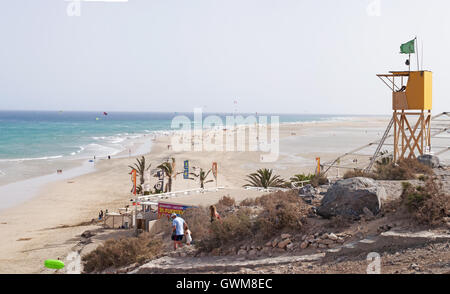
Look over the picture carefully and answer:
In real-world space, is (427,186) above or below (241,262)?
above

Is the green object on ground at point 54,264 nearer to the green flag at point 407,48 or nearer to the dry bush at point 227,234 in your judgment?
the dry bush at point 227,234

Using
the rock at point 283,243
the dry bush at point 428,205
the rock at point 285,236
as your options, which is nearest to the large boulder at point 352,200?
the dry bush at point 428,205

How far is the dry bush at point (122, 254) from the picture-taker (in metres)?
10.3

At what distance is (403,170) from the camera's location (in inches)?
556

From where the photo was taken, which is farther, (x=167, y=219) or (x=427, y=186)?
(x=167, y=219)

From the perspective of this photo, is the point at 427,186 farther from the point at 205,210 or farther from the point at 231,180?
the point at 231,180

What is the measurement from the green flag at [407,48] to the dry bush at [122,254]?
12059 millimetres

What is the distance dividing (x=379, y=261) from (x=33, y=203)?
22964 mm

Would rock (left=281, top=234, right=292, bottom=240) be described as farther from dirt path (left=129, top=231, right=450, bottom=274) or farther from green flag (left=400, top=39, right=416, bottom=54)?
green flag (left=400, top=39, right=416, bottom=54)

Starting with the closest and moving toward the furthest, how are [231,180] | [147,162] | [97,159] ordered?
[231,180], [147,162], [97,159]
